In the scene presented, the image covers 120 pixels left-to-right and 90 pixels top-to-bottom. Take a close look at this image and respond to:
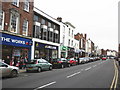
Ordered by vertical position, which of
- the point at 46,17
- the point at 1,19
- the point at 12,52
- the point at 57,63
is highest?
the point at 46,17

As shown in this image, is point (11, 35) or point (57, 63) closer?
point (11, 35)

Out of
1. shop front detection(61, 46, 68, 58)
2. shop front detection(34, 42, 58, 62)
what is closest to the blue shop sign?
shop front detection(34, 42, 58, 62)

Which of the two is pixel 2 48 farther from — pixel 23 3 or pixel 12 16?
pixel 23 3

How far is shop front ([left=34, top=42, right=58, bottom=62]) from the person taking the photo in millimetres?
26056

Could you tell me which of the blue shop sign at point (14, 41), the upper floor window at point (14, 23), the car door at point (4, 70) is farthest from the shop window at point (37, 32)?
the car door at point (4, 70)

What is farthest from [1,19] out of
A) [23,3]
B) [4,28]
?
[23,3]

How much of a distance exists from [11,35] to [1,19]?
233 cm

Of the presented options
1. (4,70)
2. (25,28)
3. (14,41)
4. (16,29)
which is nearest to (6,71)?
(4,70)

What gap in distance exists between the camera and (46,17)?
29.3 metres

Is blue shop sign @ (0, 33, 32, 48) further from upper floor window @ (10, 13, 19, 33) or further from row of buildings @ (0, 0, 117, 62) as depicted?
upper floor window @ (10, 13, 19, 33)

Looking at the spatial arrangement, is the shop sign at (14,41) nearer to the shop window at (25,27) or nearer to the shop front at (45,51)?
the shop window at (25,27)

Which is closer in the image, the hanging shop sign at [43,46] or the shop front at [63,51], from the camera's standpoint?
the hanging shop sign at [43,46]

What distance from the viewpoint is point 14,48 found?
2059 cm

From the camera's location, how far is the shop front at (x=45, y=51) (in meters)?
26.1
